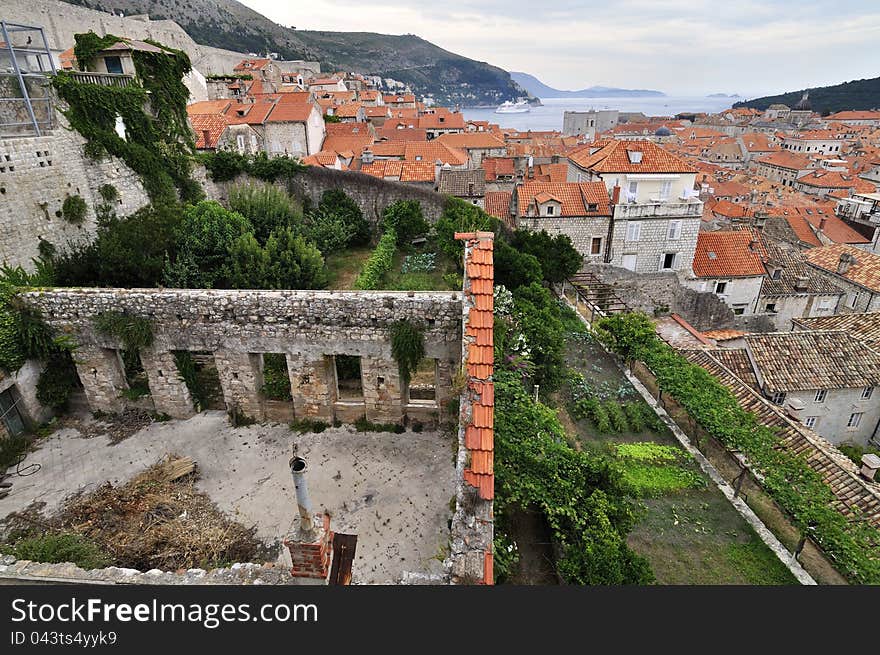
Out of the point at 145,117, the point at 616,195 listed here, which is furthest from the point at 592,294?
the point at 145,117

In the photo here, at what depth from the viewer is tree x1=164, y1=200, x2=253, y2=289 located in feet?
50.2

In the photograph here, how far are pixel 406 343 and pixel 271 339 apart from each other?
2868 millimetres

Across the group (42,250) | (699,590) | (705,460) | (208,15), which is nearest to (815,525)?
(705,460)

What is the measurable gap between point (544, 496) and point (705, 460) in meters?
6.61

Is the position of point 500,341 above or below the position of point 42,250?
below

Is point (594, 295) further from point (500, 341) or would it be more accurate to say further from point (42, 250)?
point (42, 250)

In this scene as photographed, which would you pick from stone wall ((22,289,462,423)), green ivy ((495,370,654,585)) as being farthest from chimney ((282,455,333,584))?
stone wall ((22,289,462,423))

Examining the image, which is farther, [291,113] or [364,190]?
[291,113]

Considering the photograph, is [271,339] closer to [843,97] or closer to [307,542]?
[307,542]

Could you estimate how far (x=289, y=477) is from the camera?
9.61 m

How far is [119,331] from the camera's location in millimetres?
10188

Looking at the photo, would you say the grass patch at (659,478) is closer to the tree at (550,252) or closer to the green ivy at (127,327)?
the green ivy at (127,327)

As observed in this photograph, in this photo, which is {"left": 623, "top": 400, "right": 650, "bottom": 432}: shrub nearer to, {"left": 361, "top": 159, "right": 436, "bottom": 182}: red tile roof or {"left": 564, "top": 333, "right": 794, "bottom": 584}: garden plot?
{"left": 564, "top": 333, "right": 794, "bottom": 584}: garden plot

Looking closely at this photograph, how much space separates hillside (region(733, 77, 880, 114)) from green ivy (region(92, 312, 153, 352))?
198 meters
